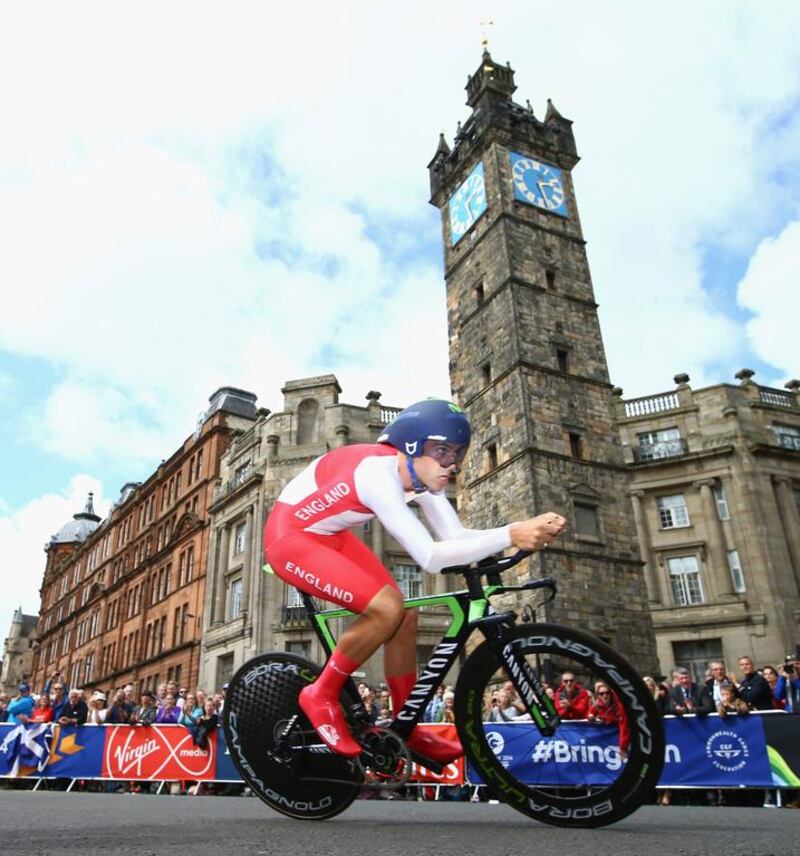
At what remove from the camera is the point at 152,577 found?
46781mm

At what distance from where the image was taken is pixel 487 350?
1150 inches

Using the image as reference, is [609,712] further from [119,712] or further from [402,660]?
[119,712]

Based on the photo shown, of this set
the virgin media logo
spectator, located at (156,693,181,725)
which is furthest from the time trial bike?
spectator, located at (156,693,181,725)

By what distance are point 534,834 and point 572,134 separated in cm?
3666

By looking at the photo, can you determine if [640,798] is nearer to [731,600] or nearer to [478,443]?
[478,443]

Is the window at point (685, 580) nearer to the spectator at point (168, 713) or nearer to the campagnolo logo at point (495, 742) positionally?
the spectator at point (168, 713)

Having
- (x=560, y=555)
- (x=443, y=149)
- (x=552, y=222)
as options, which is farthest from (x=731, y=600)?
(x=443, y=149)

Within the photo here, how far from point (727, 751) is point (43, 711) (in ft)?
35.5

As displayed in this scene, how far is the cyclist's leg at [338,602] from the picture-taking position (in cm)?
361

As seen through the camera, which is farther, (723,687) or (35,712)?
(35,712)

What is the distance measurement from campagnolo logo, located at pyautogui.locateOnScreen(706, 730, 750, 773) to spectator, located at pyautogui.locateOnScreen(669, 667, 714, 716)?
31 centimetres

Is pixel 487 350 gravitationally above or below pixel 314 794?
above

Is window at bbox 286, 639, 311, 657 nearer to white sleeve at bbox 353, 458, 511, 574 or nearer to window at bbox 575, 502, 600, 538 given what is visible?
window at bbox 575, 502, 600, 538

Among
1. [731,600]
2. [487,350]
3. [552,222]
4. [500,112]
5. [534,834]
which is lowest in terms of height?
[534,834]
